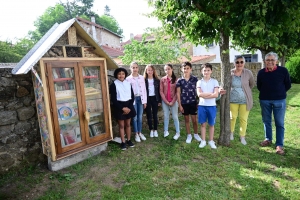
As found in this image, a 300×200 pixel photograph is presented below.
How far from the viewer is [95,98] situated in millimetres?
3660

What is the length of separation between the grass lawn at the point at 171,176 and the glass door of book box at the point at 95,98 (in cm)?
46

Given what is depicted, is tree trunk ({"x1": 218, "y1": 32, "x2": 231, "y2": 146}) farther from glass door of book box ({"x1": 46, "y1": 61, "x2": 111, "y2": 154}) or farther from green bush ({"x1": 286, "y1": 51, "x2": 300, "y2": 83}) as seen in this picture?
green bush ({"x1": 286, "y1": 51, "x2": 300, "y2": 83})

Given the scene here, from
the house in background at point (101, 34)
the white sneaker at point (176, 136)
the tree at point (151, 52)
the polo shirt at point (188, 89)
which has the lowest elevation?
the white sneaker at point (176, 136)

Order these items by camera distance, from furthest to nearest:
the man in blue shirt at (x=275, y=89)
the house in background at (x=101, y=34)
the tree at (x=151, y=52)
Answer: the house in background at (x=101, y=34)
the tree at (x=151, y=52)
the man in blue shirt at (x=275, y=89)

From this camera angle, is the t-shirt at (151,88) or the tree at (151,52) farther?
the tree at (151,52)

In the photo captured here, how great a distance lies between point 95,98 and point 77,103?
0.42m

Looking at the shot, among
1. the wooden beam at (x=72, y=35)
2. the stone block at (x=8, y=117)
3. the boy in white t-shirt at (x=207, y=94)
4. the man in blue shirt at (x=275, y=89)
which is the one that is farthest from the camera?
the boy in white t-shirt at (x=207, y=94)

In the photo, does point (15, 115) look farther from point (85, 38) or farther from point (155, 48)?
point (155, 48)

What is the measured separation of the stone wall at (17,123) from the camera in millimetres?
2945

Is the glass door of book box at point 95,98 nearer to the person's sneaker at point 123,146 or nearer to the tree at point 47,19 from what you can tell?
the person's sneaker at point 123,146

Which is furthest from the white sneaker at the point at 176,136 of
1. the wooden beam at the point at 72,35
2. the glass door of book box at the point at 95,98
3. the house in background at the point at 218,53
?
the house in background at the point at 218,53

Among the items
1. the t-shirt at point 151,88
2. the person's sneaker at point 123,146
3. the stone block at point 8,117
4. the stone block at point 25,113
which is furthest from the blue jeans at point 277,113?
the stone block at point 8,117

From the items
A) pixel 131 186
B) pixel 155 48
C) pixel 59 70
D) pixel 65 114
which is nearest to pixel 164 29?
pixel 59 70

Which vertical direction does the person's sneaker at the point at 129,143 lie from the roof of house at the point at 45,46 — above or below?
below
